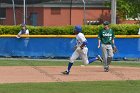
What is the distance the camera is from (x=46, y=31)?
1021 inches

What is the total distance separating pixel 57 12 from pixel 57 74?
1163 inches

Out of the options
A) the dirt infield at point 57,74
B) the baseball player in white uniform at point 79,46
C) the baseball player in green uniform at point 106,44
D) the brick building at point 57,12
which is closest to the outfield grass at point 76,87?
the dirt infield at point 57,74

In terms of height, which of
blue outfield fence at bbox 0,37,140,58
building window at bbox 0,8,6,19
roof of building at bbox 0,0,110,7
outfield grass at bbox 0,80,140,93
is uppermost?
roof of building at bbox 0,0,110,7

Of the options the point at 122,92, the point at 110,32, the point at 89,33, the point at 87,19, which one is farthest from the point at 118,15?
the point at 122,92

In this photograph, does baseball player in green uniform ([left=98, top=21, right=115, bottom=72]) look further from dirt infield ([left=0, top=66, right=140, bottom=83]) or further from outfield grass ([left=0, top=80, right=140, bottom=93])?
outfield grass ([left=0, top=80, right=140, bottom=93])

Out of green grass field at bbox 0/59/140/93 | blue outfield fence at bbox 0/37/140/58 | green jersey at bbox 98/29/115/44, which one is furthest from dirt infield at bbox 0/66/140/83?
blue outfield fence at bbox 0/37/140/58

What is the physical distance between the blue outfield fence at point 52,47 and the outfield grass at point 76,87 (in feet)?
31.3

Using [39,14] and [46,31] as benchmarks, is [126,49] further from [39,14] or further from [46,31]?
[39,14]

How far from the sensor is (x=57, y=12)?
4572 cm

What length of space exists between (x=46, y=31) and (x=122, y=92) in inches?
545

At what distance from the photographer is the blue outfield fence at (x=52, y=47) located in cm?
2397

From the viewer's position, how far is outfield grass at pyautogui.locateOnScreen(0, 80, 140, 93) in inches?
496

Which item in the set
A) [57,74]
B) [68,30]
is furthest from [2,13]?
[57,74]

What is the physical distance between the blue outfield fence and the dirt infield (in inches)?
200
